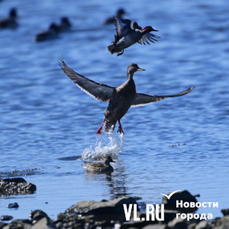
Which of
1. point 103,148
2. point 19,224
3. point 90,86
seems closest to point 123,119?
point 103,148

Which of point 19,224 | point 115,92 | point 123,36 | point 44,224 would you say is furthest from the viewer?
point 115,92

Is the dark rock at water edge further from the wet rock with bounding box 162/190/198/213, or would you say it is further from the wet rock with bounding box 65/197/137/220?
the wet rock with bounding box 162/190/198/213

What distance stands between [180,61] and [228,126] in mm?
8966

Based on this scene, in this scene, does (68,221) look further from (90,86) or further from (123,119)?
(123,119)

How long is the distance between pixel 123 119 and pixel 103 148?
279 centimetres

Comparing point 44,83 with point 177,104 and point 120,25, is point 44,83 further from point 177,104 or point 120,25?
point 120,25

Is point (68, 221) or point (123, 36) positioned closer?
point (68, 221)

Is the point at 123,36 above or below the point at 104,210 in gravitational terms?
above

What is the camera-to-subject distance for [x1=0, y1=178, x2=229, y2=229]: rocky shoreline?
6.60 meters

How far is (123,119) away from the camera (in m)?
14.8

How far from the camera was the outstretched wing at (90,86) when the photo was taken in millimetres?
10625

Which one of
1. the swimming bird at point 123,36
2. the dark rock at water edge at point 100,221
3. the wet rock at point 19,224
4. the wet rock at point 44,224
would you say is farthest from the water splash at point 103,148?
the wet rock at point 44,224

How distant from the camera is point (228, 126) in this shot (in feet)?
44.2

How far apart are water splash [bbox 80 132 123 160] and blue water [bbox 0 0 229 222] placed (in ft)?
0.11
